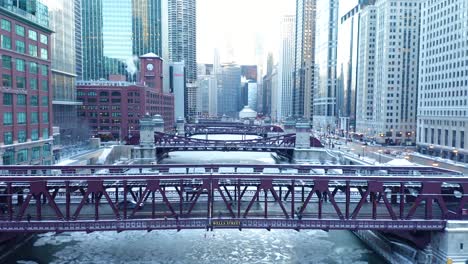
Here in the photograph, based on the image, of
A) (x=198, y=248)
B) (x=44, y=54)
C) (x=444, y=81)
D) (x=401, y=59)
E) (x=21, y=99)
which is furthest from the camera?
(x=401, y=59)

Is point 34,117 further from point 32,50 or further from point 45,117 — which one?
point 32,50

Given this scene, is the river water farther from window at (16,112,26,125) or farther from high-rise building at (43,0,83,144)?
high-rise building at (43,0,83,144)

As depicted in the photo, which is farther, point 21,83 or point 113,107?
point 113,107

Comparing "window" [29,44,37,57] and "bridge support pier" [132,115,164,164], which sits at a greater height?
"window" [29,44,37,57]

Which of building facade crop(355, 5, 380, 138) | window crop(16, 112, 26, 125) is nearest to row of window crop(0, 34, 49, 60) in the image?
window crop(16, 112, 26, 125)

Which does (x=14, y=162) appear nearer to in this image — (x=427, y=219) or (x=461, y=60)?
(x=427, y=219)

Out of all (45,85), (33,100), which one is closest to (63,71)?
(45,85)

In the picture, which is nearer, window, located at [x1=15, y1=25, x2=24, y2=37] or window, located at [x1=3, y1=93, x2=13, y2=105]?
window, located at [x1=3, y1=93, x2=13, y2=105]

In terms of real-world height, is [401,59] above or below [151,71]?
above
